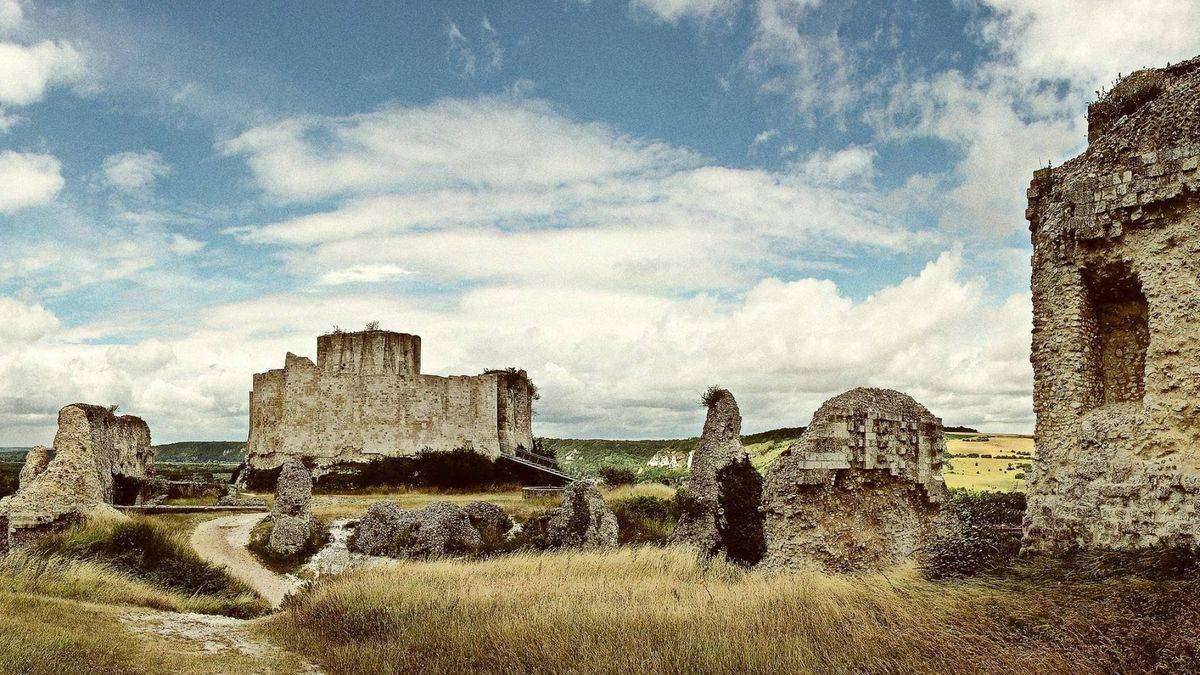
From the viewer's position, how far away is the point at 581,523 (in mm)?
19078

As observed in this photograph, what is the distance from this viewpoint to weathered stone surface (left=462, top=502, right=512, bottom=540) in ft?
71.7

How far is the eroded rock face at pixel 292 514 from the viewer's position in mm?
20453

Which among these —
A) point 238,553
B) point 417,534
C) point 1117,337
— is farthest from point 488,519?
point 1117,337

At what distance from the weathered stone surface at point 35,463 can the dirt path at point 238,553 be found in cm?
355

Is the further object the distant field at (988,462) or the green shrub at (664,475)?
the green shrub at (664,475)

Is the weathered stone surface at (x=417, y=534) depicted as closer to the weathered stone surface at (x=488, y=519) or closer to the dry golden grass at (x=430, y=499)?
the weathered stone surface at (x=488, y=519)

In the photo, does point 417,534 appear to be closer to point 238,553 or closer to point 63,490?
point 238,553

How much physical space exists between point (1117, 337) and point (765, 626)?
713cm

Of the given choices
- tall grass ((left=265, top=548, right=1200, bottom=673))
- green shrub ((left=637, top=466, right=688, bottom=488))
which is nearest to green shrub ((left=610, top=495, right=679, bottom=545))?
tall grass ((left=265, top=548, right=1200, bottom=673))

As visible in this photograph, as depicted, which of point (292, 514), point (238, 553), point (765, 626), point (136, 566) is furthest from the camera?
point (292, 514)

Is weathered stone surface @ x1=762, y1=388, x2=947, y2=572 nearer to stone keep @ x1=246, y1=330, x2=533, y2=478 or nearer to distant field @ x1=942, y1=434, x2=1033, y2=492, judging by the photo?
distant field @ x1=942, y1=434, x2=1033, y2=492

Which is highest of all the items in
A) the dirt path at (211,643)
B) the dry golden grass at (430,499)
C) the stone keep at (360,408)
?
the stone keep at (360,408)

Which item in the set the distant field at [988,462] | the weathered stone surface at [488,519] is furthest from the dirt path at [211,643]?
the distant field at [988,462]

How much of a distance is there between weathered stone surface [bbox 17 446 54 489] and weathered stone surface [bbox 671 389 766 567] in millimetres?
13643
